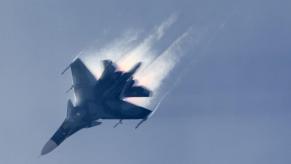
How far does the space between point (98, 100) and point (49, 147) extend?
12086 mm

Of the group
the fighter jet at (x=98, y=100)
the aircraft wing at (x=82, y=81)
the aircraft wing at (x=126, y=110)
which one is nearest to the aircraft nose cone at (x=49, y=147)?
the fighter jet at (x=98, y=100)

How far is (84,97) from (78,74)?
516 centimetres

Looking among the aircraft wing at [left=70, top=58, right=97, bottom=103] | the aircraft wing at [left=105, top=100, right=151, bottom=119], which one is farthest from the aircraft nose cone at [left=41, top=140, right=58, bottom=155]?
the aircraft wing at [left=105, top=100, right=151, bottom=119]

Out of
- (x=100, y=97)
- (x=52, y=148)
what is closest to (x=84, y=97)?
(x=100, y=97)

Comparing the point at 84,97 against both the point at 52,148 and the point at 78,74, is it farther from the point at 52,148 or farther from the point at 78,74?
the point at 52,148

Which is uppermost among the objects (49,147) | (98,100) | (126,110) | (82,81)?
(82,81)

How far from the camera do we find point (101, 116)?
301 feet

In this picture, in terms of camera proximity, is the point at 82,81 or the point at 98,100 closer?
the point at 98,100

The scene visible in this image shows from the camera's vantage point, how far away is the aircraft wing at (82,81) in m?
89.8

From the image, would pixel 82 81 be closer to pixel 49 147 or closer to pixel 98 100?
pixel 98 100

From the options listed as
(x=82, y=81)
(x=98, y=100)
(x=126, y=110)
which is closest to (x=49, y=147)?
(x=98, y=100)

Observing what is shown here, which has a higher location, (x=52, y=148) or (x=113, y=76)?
(x=113, y=76)

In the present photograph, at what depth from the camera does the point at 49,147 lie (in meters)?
89.1

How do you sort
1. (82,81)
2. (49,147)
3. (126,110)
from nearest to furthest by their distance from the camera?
1. (49,147)
2. (82,81)
3. (126,110)
